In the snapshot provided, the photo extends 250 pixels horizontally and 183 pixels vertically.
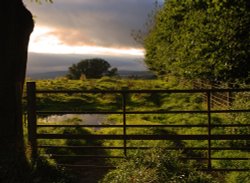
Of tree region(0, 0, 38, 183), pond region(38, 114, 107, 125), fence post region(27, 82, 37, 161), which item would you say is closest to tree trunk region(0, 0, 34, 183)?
tree region(0, 0, 38, 183)

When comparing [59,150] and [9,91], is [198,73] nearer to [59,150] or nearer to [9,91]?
→ [59,150]

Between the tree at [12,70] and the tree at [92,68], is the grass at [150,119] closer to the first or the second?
the tree at [12,70]

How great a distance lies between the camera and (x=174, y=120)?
64.0 ft

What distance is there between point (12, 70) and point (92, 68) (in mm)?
92334

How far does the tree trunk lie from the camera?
9.53 m

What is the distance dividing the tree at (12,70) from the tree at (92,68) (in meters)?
89.1

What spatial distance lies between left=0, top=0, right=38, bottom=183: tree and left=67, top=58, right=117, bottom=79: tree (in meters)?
89.1

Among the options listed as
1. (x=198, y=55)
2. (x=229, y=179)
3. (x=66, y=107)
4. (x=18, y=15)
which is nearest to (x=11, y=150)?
(x=18, y=15)

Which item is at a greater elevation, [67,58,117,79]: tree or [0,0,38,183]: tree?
[67,58,117,79]: tree

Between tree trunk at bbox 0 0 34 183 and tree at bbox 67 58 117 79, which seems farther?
tree at bbox 67 58 117 79

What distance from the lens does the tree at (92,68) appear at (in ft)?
327

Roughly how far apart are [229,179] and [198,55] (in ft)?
35.6

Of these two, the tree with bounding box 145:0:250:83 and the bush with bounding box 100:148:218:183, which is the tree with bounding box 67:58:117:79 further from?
the bush with bounding box 100:148:218:183

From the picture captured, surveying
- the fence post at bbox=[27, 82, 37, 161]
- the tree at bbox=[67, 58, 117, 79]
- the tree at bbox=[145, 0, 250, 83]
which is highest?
the tree at bbox=[67, 58, 117, 79]
